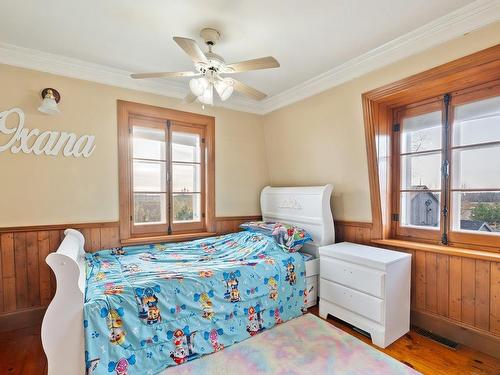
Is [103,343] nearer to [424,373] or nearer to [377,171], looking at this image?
[424,373]

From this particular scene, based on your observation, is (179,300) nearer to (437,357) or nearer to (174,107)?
(437,357)

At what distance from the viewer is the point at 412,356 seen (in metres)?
1.98

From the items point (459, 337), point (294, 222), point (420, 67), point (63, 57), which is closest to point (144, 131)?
point (63, 57)

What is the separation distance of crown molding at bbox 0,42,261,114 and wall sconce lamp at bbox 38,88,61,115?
21cm

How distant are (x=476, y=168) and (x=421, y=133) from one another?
570mm

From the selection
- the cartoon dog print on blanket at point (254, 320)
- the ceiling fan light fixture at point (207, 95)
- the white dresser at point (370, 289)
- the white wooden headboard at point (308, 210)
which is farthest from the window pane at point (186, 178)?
the white dresser at point (370, 289)

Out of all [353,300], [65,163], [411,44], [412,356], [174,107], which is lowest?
[412,356]

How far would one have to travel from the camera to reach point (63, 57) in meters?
2.47

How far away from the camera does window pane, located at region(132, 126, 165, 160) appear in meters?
3.04

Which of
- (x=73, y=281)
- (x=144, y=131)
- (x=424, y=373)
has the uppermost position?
(x=144, y=131)

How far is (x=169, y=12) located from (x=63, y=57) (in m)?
1.40

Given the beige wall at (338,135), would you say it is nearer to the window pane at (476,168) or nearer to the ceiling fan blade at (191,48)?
the window pane at (476,168)

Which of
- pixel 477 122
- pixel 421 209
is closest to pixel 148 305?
pixel 421 209

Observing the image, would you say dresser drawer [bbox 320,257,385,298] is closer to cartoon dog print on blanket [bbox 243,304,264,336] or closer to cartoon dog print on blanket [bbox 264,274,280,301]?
cartoon dog print on blanket [bbox 264,274,280,301]
